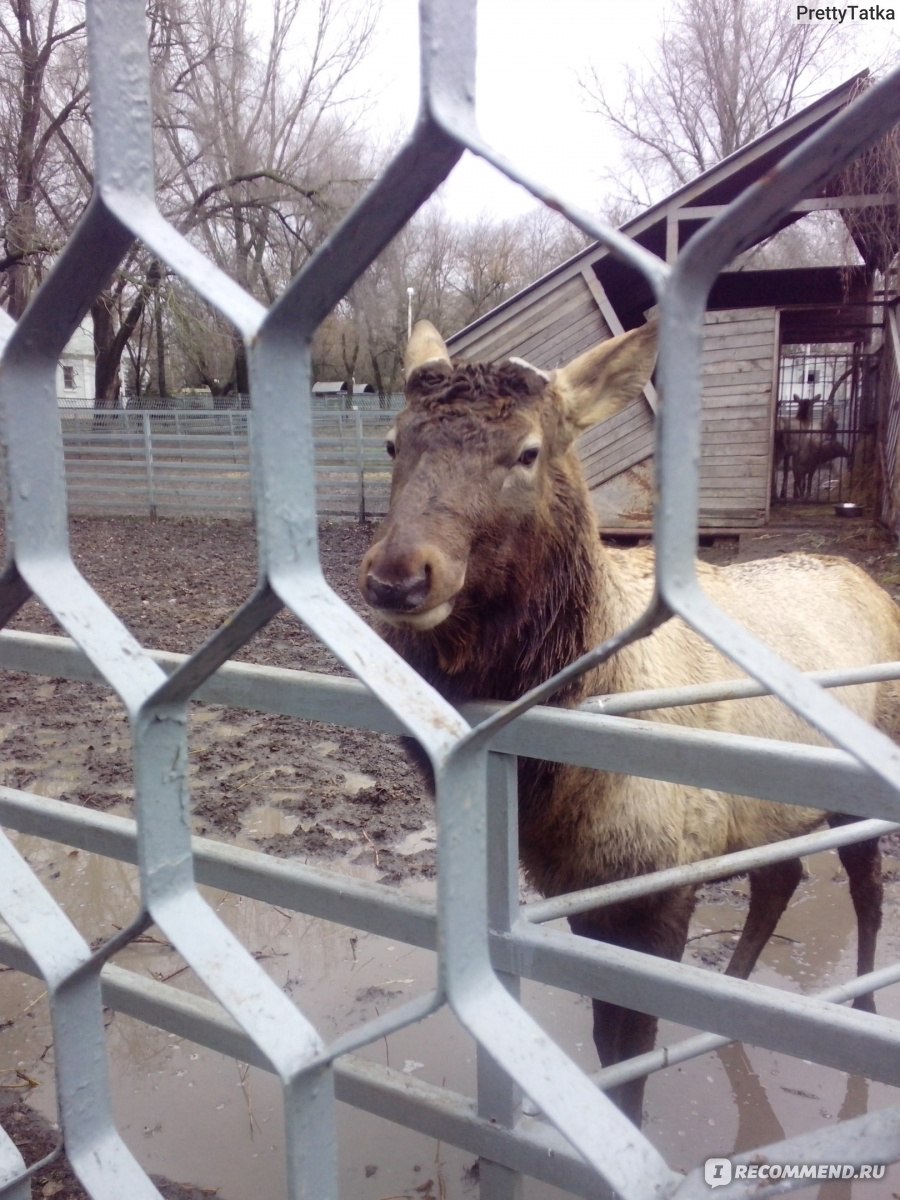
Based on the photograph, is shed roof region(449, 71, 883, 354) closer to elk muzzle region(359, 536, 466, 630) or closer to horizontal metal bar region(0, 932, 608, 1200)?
elk muzzle region(359, 536, 466, 630)

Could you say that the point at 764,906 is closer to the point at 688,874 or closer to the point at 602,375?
the point at 688,874

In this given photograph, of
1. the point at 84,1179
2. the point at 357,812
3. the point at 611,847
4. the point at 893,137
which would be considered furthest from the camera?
the point at 893,137

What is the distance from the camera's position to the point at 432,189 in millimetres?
691

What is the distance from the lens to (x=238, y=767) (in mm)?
5070

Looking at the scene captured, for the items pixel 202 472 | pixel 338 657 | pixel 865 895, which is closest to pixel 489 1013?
pixel 338 657

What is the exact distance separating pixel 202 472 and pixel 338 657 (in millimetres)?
15655

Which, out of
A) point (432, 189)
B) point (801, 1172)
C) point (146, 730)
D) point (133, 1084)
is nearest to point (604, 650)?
point (432, 189)

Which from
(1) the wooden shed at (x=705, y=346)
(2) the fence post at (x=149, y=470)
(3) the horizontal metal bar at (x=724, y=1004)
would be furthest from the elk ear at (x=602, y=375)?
(2) the fence post at (x=149, y=470)

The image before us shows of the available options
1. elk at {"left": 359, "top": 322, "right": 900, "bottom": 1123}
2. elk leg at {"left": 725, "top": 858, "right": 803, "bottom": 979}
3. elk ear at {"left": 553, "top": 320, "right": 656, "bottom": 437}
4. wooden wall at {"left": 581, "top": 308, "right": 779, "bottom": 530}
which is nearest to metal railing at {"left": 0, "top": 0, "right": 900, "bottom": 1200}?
elk at {"left": 359, "top": 322, "right": 900, "bottom": 1123}

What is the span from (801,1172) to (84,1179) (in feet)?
2.62

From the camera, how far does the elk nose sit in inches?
72.2

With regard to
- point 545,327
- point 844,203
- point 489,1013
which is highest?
point 844,203

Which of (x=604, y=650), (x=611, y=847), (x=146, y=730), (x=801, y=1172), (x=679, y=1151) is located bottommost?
(x=679, y=1151)

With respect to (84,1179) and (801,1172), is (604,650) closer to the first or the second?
(801,1172)
